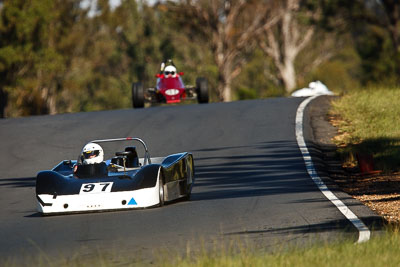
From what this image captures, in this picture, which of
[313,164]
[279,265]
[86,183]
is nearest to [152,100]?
[313,164]

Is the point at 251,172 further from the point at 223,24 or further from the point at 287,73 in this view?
the point at 287,73

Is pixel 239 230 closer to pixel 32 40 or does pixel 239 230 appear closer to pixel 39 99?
pixel 32 40

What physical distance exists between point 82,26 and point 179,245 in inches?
2068

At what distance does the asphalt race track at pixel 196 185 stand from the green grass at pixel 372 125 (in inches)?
48.3

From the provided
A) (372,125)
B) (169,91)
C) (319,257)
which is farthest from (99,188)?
(169,91)

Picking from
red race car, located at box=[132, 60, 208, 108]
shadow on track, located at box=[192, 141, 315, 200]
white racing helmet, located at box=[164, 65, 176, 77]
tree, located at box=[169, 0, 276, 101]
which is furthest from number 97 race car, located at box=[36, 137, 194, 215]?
tree, located at box=[169, 0, 276, 101]

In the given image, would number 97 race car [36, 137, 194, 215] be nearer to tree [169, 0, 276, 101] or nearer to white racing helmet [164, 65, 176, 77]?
white racing helmet [164, 65, 176, 77]

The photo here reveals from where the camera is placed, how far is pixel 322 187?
12.4 m

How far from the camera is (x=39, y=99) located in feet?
180

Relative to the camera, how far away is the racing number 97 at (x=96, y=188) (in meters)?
10.8

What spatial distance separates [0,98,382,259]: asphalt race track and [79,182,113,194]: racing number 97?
1.07ft

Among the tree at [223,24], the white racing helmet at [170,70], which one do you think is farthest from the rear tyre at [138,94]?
the tree at [223,24]

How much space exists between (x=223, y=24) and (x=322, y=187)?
41622 millimetres

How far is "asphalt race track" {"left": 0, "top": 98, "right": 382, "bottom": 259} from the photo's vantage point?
28.7ft
